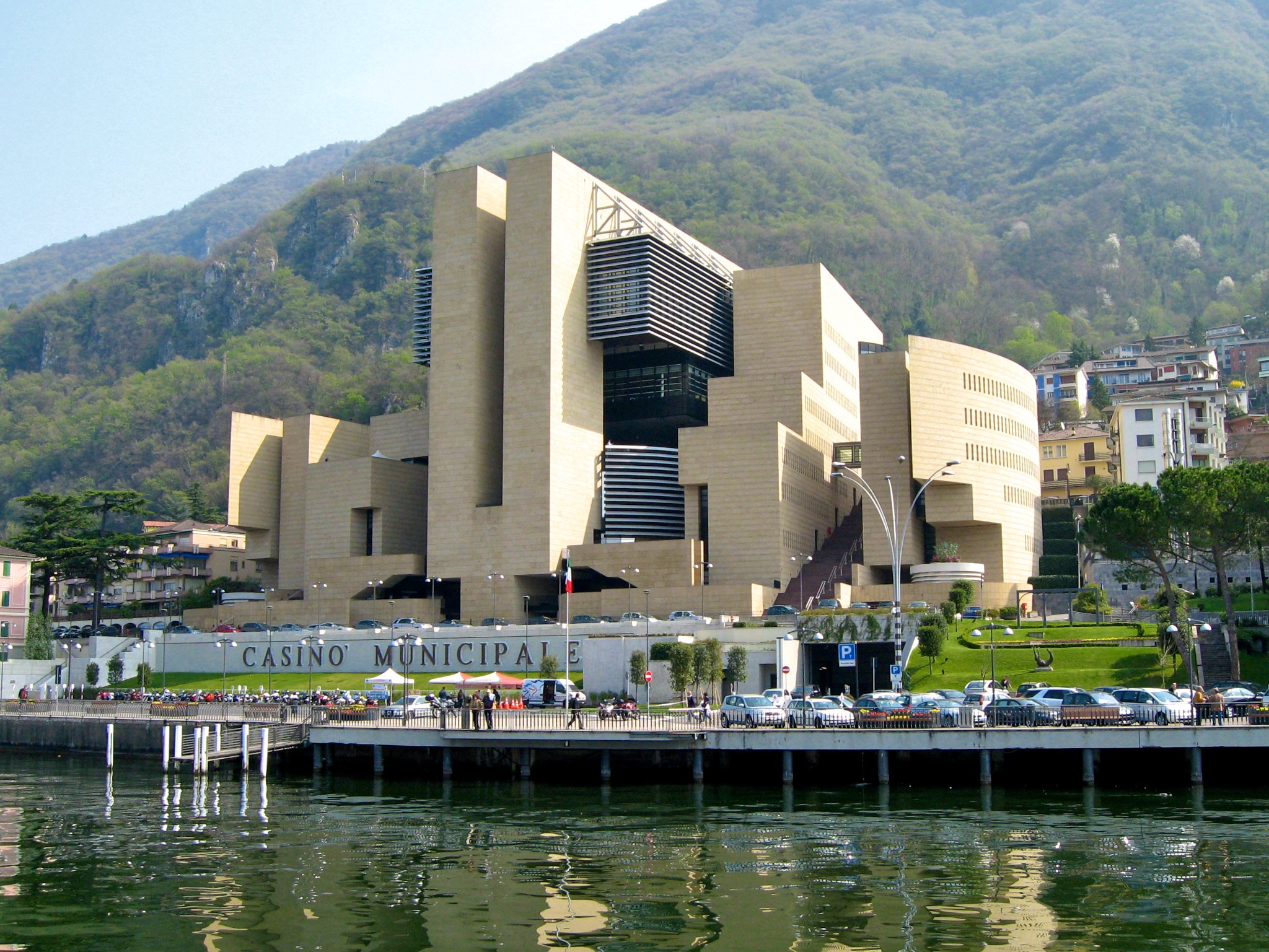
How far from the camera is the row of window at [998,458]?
3979 inches

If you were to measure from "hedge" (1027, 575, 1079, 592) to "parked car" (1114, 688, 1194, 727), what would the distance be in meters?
52.8

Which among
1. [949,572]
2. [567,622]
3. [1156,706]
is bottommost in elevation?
[1156,706]

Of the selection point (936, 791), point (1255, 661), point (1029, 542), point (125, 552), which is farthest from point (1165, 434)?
point (125, 552)

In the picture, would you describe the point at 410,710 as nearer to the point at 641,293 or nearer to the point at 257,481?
the point at 641,293

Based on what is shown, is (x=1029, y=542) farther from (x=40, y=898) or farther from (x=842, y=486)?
(x=40, y=898)

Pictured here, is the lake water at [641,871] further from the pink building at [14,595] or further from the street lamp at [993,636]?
the pink building at [14,595]

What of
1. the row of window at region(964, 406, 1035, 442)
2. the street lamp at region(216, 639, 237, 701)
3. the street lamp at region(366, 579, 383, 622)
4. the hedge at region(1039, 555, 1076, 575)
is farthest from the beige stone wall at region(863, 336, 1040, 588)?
the street lamp at region(216, 639, 237, 701)

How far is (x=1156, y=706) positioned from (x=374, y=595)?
7370 cm

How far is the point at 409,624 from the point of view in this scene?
→ 99.6 metres

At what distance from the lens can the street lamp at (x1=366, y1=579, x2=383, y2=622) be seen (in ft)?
358

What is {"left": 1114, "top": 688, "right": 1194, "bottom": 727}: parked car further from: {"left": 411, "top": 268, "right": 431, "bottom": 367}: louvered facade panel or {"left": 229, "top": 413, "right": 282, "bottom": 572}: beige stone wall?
{"left": 229, "top": 413, "right": 282, "bottom": 572}: beige stone wall

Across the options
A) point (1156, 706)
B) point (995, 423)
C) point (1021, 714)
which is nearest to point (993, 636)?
point (1156, 706)

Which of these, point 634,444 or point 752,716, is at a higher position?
point 634,444

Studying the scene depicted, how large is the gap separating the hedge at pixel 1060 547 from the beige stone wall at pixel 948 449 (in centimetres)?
982
